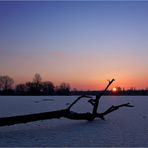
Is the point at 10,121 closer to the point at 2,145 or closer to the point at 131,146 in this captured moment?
the point at 2,145

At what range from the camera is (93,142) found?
9.73 metres

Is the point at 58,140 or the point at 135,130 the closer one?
the point at 58,140

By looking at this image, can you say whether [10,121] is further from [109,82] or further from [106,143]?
[109,82]

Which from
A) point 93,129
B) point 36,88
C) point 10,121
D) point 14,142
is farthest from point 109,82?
point 36,88

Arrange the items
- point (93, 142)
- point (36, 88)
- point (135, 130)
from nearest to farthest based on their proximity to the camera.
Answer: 1. point (93, 142)
2. point (135, 130)
3. point (36, 88)

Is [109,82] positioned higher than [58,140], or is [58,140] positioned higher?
[109,82]

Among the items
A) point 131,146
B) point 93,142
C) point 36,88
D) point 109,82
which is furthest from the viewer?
point 36,88

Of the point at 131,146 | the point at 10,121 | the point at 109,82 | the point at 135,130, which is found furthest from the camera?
the point at 109,82

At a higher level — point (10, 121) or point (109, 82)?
point (109, 82)

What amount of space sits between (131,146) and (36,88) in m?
117

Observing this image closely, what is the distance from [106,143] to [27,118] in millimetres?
3514

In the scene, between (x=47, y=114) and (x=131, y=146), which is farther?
(x=47, y=114)

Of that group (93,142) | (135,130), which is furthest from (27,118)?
(135,130)

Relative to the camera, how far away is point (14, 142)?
957 centimetres
